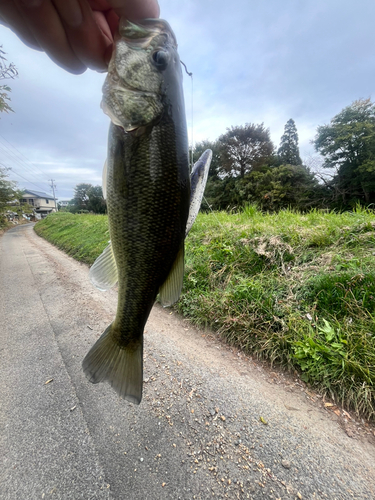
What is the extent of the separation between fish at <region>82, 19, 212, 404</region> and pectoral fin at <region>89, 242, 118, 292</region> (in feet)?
0.31

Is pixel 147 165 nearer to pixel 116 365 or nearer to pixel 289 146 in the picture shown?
pixel 116 365

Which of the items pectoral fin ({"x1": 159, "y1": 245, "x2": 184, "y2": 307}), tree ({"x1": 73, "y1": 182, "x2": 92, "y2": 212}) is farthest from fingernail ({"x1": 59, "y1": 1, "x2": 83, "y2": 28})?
tree ({"x1": 73, "y1": 182, "x2": 92, "y2": 212})

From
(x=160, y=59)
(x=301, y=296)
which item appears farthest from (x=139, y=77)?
(x=301, y=296)

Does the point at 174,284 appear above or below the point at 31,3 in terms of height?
below

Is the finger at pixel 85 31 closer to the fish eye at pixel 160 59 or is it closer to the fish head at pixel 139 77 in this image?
the fish head at pixel 139 77

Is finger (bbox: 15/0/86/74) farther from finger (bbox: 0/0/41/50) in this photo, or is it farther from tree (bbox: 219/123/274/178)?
tree (bbox: 219/123/274/178)

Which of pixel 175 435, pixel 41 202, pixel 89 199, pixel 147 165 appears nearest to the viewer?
pixel 147 165

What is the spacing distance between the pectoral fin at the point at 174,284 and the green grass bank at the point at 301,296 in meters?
2.05

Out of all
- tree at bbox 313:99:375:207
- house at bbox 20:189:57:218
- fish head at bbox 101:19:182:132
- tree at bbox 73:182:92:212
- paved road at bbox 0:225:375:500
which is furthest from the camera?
house at bbox 20:189:57:218

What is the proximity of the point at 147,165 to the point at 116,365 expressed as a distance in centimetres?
108

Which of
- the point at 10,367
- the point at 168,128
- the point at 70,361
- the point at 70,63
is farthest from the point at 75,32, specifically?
the point at 10,367

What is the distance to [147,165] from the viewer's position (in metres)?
0.98

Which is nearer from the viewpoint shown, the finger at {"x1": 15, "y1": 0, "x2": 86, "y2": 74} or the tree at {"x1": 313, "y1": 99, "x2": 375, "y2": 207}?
the finger at {"x1": 15, "y1": 0, "x2": 86, "y2": 74}

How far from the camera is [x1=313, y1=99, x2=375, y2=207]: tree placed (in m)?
18.4
